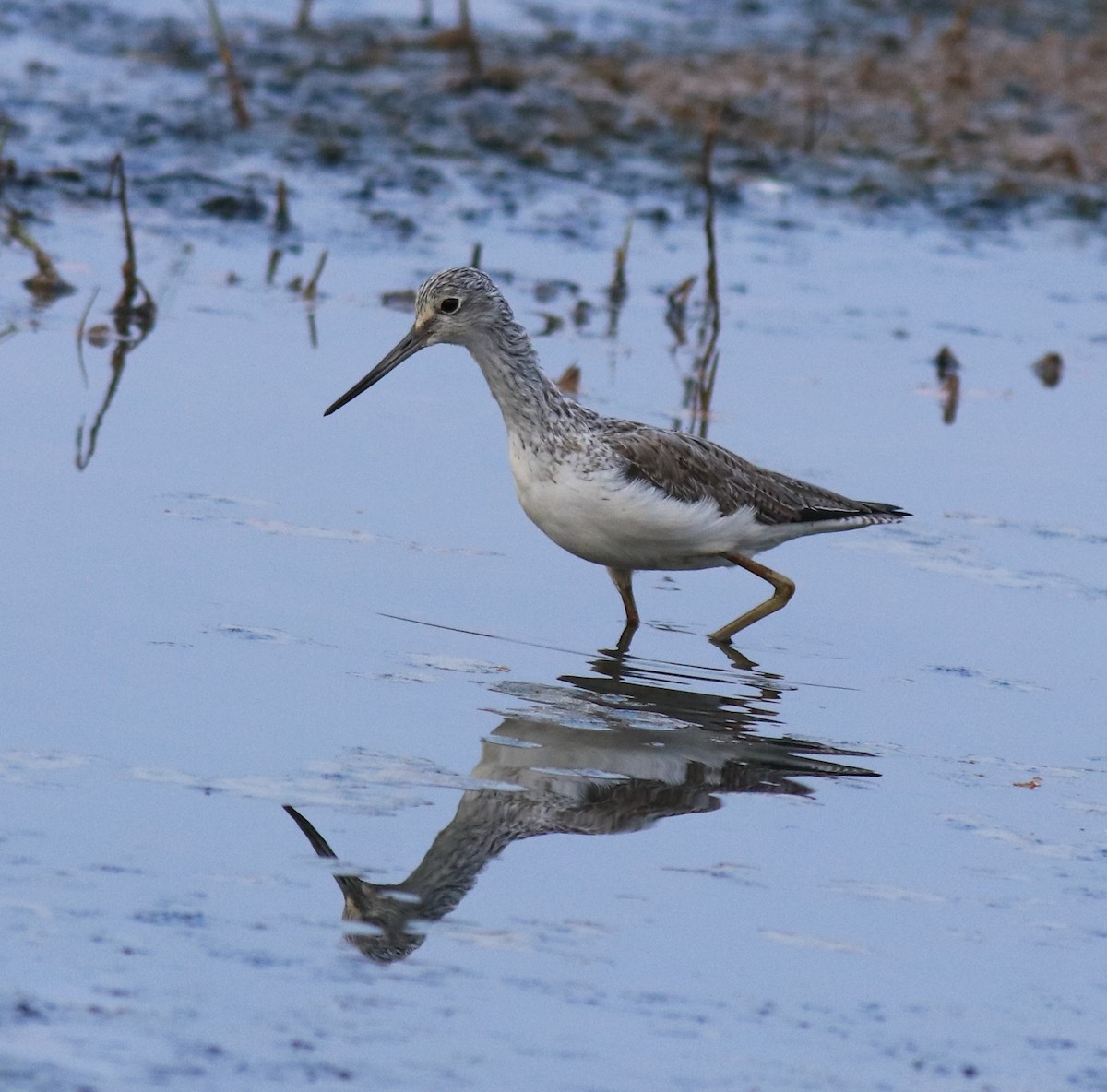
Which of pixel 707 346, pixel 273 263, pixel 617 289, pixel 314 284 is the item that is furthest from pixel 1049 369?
pixel 273 263

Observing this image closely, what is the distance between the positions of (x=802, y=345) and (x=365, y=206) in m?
3.89

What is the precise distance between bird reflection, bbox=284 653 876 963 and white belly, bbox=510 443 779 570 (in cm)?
48

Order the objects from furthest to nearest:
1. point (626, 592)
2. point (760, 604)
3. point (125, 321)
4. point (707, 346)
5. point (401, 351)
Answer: point (707, 346) → point (125, 321) → point (401, 351) → point (760, 604) → point (626, 592)

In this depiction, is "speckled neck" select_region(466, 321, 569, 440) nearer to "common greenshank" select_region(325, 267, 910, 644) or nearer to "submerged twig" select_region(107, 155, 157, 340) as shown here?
"common greenshank" select_region(325, 267, 910, 644)

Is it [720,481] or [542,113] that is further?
[542,113]

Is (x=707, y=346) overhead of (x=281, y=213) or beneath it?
beneath

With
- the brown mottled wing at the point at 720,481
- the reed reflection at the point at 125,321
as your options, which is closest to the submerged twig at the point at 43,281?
the reed reflection at the point at 125,321

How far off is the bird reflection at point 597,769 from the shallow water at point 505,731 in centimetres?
2

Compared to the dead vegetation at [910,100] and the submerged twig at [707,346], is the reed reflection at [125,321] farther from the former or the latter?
the dead vegetation at [910,100]

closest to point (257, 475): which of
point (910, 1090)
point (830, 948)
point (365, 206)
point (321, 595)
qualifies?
point (321, 595)

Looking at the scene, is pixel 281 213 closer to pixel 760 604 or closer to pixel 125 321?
pixel 125 321

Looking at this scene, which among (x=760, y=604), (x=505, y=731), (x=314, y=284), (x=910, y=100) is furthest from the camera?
(x=910, y=100)

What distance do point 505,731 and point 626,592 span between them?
5.53ft

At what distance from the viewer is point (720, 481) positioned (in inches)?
319
